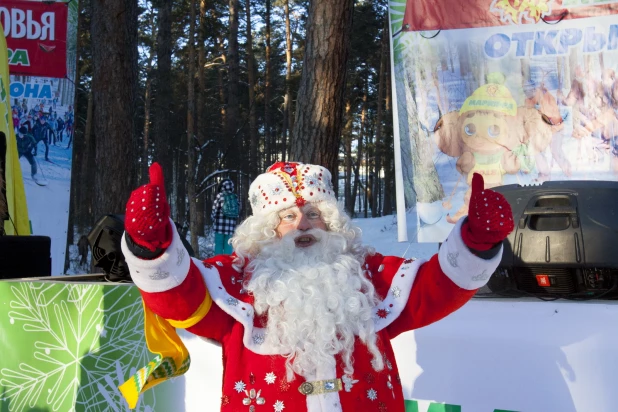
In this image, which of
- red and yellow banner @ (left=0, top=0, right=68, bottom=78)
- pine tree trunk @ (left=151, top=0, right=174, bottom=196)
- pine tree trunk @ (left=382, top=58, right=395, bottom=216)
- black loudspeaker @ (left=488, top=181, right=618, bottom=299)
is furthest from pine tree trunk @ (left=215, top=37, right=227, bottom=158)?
black loudspeaker @ (left=488, top=181, right=618, bottom=299)

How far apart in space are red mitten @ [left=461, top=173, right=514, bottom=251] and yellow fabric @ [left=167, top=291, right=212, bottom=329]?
800mm

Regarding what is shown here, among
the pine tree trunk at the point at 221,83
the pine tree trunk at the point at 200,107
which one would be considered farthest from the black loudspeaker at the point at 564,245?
the pine tree trunk at the point at 221,83

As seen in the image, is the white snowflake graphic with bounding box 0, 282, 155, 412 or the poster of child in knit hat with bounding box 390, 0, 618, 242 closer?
the white snowflake graphic with bounding box 0, 282, 155, 412

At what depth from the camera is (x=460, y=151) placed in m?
4.95

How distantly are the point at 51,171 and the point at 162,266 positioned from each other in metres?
6.47

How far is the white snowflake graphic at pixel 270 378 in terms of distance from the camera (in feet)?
6.34

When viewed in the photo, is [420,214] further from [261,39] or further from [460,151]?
[261,39]

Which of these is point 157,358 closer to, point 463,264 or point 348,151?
point 463,264

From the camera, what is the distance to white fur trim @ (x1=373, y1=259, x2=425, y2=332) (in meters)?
2.04

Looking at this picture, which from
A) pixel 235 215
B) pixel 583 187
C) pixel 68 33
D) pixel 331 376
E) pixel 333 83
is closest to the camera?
pixel 331 376

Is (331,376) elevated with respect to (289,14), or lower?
lower

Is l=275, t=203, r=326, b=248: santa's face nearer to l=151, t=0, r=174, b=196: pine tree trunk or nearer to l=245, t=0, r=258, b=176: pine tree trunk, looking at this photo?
l=151, t=0, r=174, b=196: pine tree trunk

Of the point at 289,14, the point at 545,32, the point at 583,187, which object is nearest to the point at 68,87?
the point at 545,32

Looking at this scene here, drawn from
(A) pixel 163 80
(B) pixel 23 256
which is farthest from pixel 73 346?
(A) pixel 163 80
